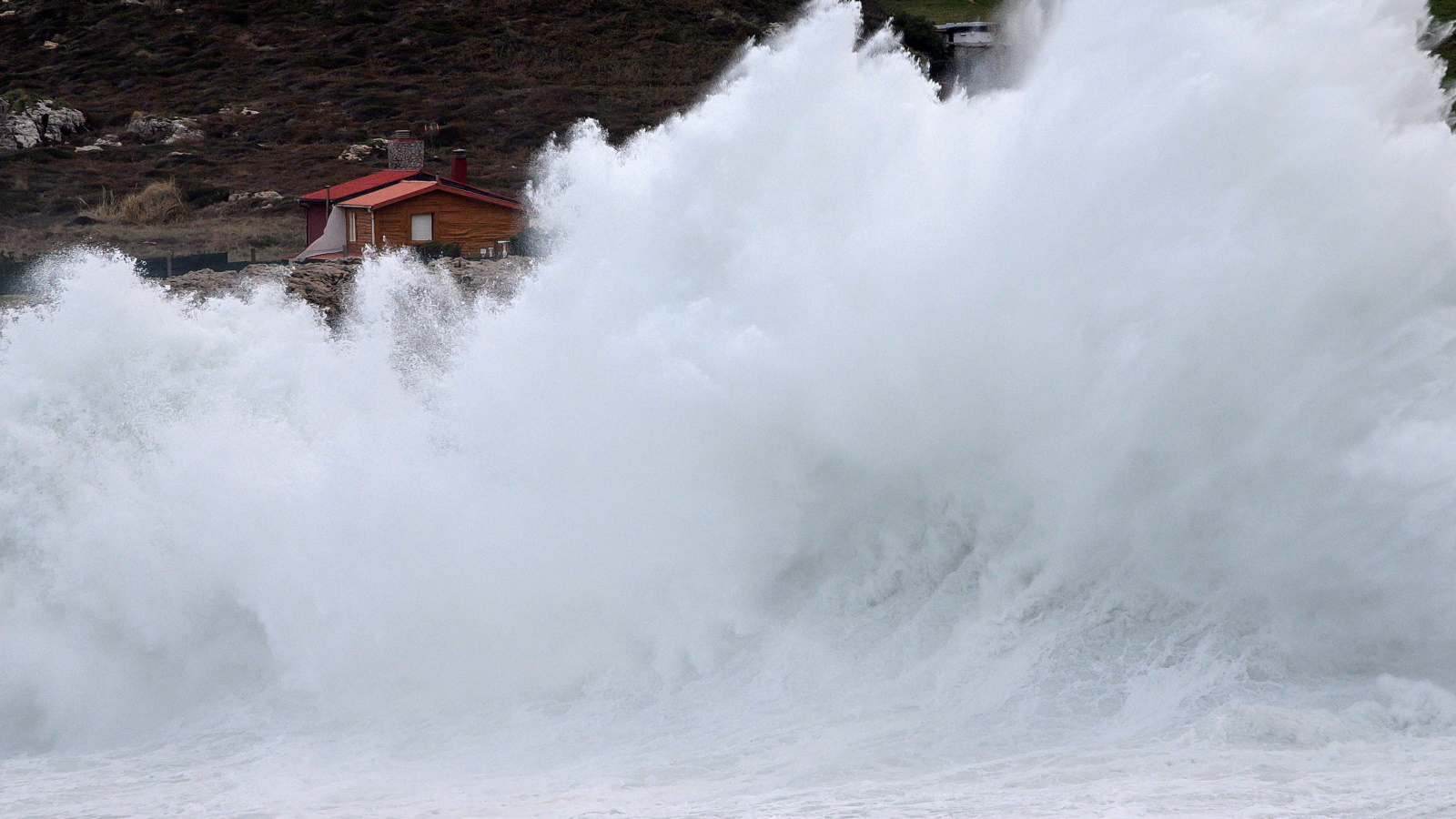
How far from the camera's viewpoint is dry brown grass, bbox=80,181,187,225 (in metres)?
53.8

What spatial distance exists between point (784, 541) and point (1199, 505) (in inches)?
140

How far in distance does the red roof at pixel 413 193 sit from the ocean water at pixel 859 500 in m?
28.2

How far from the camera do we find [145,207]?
54.7 meters

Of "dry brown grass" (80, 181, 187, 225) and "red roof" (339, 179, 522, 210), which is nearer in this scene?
"red roof" (339, 179, 522, 210)

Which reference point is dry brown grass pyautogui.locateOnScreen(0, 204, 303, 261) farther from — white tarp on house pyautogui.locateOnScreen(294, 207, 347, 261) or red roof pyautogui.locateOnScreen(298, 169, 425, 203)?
red roof pyautogui.locateOnScreen(298, 169, 425, 203)

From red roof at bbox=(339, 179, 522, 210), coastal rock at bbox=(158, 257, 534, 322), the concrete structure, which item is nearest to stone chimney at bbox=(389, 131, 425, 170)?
red roof at bbox=(339, 179, 522, 210)

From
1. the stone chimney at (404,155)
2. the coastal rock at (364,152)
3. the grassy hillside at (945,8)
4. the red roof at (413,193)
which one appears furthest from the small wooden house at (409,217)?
the grassy hillside at (945,8)

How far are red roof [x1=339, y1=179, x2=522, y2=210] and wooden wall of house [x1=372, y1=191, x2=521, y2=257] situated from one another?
0.54 feet

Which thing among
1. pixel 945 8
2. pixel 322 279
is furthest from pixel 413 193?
pixel 945 8

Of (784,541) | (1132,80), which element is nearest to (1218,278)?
(1132,80)

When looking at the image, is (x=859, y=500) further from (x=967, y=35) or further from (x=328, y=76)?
(x=967, y=35)

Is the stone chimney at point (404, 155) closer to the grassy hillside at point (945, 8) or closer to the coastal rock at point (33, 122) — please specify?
the coastal rock at point (33, 122)

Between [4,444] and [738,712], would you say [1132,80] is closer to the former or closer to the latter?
[738,712]

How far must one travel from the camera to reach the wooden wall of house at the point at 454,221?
136ft
